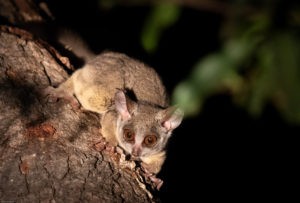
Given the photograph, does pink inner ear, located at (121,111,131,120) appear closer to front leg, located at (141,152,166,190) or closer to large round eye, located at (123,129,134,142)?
large round eye, located at (123,129,134,142)

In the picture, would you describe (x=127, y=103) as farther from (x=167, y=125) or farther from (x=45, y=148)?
(x=45, y=148)

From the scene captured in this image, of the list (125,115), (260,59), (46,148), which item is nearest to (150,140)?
(125,115)

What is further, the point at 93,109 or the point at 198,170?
the point at 198,170

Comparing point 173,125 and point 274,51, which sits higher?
point 274,51

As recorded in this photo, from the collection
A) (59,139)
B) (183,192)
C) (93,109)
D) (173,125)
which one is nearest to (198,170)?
(183,192)

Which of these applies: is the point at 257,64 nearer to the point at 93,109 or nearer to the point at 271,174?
the point at 93,109

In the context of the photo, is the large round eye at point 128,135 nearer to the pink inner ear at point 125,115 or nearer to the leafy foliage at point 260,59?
the pink inner ear at point 125,115

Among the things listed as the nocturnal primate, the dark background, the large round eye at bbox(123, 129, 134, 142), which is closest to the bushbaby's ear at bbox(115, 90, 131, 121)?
the nocturnal primate
